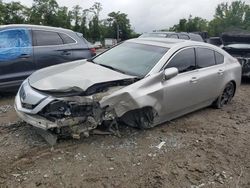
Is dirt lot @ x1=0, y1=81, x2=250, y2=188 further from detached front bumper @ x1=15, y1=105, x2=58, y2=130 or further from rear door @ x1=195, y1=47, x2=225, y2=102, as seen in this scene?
rear door @ x1=195, y1=47, x2=225, y2=102

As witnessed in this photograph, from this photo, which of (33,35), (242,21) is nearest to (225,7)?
(242,21)

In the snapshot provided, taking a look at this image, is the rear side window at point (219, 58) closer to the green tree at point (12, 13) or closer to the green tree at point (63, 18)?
the green tree at point (12, 13)

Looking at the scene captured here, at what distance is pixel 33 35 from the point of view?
7031mm

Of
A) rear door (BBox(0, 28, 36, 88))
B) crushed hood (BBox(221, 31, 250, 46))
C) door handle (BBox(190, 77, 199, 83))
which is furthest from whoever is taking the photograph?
crushed hood (BBox(221, 31, 250, 46))

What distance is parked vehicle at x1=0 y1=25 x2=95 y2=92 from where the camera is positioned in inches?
260

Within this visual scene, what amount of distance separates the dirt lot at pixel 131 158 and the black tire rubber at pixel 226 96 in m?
1.21

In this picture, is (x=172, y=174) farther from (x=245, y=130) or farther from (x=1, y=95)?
(x=1, y=95)

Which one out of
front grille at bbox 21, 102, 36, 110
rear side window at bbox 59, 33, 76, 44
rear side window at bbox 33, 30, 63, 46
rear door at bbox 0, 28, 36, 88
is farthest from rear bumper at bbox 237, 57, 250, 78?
front grille at bbox 21, 102, 36, 110

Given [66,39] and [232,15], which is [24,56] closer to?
[66,39]

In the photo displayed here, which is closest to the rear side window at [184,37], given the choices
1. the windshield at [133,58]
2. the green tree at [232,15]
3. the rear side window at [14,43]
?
the windshield at [133,58]

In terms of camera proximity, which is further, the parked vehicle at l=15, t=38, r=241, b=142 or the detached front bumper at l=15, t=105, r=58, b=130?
the parked vehicle at l=15, t=38, r=241, b=142

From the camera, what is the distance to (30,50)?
6.92m

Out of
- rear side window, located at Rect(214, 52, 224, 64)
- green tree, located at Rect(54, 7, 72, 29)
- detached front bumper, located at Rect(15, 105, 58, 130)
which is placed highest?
green tree, located at Rect(54, 7, 72, 29)

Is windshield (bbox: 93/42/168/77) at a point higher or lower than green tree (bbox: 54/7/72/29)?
lower
